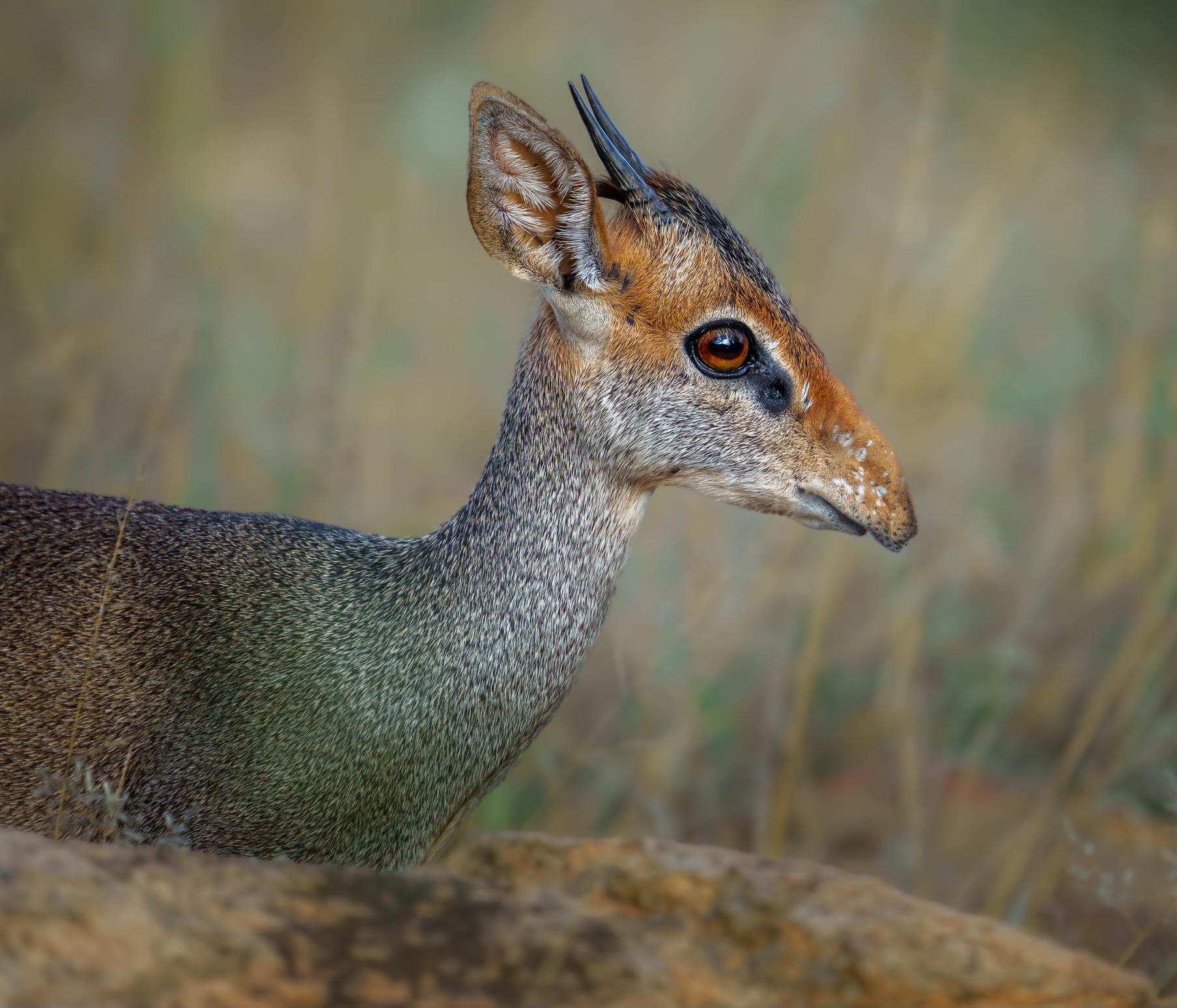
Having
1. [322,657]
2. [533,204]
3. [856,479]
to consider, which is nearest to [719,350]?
[856,479]

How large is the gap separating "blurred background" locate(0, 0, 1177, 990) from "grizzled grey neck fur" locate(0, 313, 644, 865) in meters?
1.19

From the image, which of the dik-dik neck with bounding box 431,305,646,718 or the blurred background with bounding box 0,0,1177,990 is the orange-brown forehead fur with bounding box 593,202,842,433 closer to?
the dik-dik neck with bounding box 431,305,646,718

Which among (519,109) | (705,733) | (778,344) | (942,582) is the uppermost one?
(519,109)

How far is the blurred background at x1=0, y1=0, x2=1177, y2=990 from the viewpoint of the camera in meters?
5.54

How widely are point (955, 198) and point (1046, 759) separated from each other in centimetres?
291

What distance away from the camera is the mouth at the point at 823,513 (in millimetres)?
3571

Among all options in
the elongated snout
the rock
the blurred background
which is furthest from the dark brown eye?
the blurred background

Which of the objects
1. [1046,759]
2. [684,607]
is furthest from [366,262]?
[1046,759]

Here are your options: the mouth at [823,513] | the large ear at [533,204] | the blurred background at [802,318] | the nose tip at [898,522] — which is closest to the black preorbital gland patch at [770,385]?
the mouth at [823,513]

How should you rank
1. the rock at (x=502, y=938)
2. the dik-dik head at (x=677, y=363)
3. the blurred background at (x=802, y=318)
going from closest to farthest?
the rock at (x=502, y=938) → the dik-dik head at (x=677, y=363) → the blurred background at (x=802, y=318)

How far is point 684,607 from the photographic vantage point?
19.1 ft

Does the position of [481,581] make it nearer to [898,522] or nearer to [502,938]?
[898,522]

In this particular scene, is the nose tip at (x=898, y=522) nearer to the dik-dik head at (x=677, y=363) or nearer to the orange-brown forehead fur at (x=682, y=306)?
the dik-dik head at (x=677, y=363)

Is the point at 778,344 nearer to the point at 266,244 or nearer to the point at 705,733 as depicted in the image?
the point at 705,733
